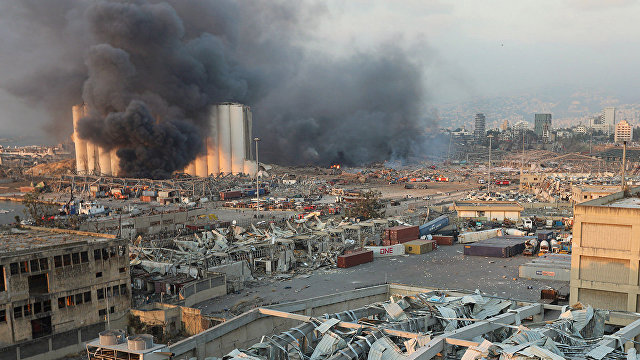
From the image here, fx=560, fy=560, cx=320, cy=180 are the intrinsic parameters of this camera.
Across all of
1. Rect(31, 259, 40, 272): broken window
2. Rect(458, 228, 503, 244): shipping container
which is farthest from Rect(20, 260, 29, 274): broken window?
Rect(458, 228, 503, 244): shipping container

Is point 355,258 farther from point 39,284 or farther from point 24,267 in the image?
point 24,267

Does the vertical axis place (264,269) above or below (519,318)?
below

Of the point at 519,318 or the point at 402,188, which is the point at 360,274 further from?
the point at 402,188

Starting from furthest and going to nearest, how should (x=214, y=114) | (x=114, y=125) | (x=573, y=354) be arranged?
(x=214, y=114), (x=114, y=125), (x=573, y=354)

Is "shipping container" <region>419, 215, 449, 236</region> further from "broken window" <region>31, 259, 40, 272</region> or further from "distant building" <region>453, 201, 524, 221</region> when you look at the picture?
"broken window" <region>31, 259, 40, 272</region>

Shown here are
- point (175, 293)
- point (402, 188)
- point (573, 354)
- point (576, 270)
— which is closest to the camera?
point (573, 354)

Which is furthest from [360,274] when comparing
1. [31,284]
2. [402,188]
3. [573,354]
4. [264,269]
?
[402,188]
